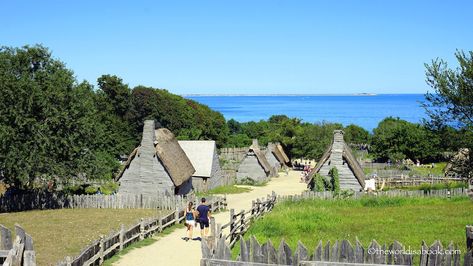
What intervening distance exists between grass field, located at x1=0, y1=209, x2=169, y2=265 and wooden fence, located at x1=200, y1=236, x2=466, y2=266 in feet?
28.8

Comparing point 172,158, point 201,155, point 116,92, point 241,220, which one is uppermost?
point 116,92

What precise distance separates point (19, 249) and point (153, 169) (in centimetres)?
2752

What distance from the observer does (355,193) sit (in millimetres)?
34281

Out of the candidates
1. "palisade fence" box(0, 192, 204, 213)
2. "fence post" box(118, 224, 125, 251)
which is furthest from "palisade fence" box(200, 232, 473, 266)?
"palisade fence" box(0, 192, 204, 213)

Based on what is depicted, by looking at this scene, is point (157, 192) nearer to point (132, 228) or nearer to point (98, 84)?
point (132, 228)

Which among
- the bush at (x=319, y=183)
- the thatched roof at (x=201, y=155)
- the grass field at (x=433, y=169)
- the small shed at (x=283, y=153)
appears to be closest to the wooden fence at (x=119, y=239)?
the bush at (x=319, y=183)

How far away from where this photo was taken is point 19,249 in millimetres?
10258

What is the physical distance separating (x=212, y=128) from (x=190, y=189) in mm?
50397

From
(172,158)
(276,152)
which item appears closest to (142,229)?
(172,158)

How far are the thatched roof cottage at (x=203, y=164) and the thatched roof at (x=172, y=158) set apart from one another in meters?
3.81

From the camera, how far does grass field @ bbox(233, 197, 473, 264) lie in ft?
67.4

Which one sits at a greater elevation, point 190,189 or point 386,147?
point 386,147

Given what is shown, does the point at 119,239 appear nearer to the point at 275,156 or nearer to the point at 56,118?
the point at 56,118

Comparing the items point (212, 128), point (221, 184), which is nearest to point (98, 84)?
point (212, 128)
